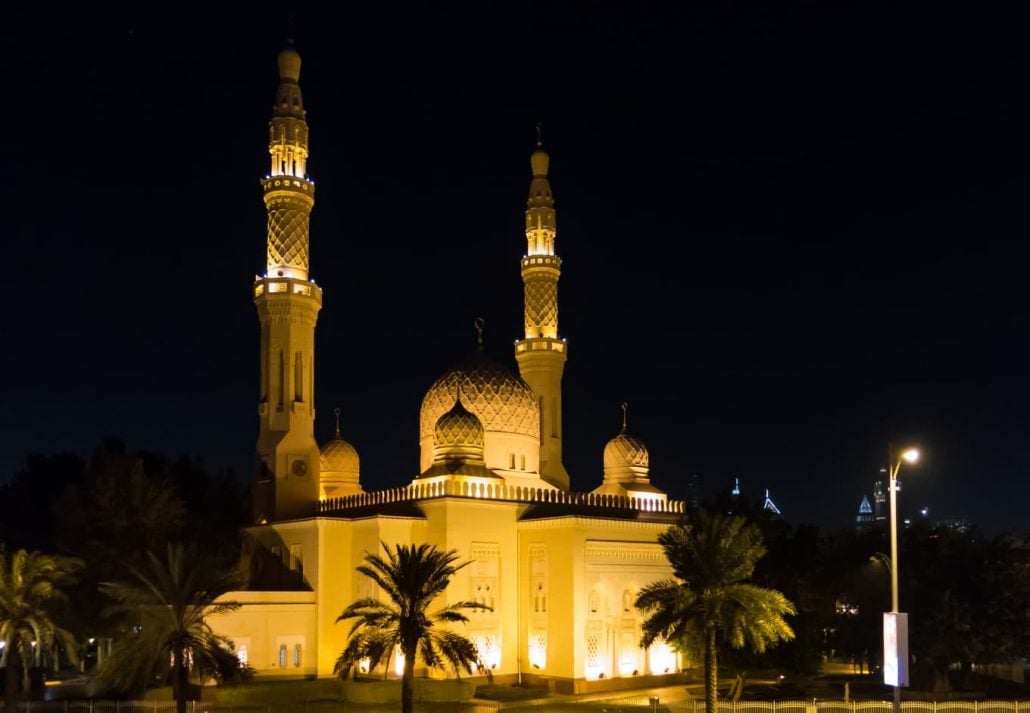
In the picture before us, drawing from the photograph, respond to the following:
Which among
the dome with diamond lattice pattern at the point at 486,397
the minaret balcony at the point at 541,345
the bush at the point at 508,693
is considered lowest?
the bush at the point at 508,693

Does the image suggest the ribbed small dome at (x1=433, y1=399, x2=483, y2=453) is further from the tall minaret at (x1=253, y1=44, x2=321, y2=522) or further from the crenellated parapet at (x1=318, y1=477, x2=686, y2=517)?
the tall minaret at (x1=253, y1=44, x2=321, y2=522)

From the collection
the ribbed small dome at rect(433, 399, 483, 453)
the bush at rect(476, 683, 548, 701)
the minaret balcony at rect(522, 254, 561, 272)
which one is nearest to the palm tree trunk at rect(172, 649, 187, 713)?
the bush at rect(476, 683, 548, 701)

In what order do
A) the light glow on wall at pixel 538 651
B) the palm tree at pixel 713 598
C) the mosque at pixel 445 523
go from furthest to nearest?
the light glow on wall at pixel 538 651
the mosque at pixel 445 523
the palm tree at pixel 713 598

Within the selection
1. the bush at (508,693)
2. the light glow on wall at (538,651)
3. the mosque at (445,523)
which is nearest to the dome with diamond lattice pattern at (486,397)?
the mosque at (445,523)

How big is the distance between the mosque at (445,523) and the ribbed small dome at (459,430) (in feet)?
0.16

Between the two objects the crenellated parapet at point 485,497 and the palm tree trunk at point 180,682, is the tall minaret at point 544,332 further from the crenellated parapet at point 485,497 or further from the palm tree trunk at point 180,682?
the palm tree trunk at point 180,682

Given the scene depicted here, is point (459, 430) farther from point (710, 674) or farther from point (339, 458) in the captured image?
point (710, 674)

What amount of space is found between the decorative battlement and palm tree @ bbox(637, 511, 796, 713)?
10.4 meters

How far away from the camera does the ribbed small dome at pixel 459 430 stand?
39.3 meters

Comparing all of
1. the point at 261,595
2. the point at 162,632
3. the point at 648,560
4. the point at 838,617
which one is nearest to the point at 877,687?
the point at 838,617

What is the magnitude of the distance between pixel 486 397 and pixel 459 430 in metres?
4.04

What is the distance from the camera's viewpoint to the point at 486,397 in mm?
43188

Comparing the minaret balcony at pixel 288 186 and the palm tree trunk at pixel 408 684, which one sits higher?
the minaret balcony at pixel 288 186

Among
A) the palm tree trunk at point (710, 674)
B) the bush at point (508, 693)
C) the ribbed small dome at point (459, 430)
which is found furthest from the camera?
the ribbed small dome at point (459, 430)
